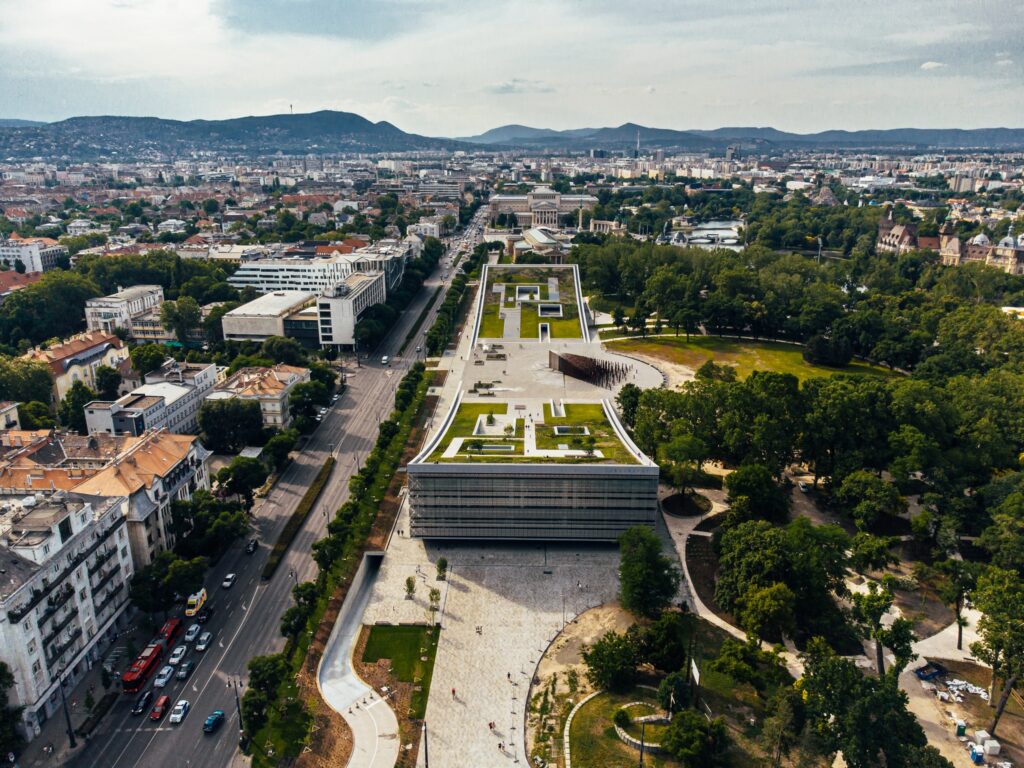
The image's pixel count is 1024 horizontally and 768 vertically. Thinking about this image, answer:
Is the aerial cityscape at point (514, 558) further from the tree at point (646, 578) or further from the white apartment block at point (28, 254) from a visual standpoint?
the white apartment block at point (28, 254)

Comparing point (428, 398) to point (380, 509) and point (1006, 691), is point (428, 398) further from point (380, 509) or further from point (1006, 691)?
point (1006, 691)

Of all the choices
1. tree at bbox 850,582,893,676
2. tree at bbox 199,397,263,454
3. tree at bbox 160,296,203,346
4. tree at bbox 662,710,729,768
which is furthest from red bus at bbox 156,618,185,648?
tree at bbox 160,296,203,346

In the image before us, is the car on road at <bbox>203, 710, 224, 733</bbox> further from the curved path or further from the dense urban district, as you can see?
the curved path

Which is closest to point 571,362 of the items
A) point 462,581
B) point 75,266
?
point 462,581

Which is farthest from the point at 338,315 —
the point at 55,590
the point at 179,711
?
the point at 179,711

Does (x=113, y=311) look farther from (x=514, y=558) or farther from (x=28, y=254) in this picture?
(x=514, y=558)
